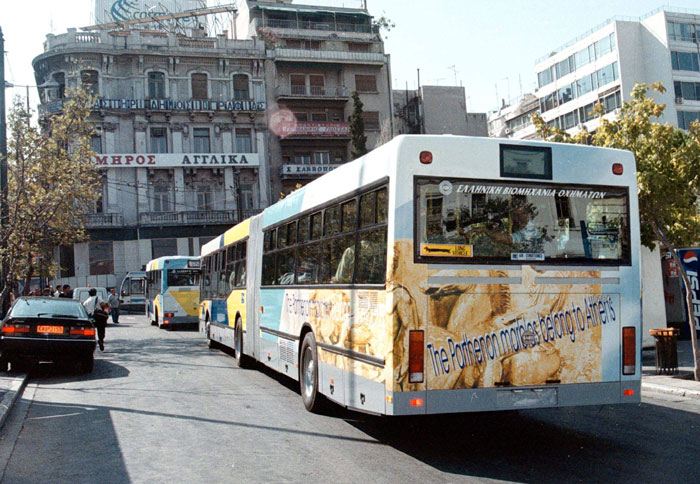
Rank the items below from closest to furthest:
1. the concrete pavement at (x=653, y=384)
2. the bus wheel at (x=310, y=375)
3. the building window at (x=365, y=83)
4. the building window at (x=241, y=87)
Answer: the bus wheel at (x=310, y=375), the concrete pavement at (x=653, y=384), the building window at (x=241, y=87), the building window at (x=365, y=83)

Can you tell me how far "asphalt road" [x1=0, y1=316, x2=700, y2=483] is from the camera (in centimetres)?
640

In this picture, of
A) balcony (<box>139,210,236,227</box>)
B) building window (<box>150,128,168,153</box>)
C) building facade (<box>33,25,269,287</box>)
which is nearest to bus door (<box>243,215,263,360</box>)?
building facade (<box>33,25,269,287</box>)

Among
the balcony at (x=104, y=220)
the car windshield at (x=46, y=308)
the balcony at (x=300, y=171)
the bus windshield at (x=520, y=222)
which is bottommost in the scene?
the car windshield at (x=46, y=308)

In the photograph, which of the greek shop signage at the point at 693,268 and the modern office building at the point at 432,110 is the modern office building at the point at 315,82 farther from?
the greek shop signage at the point at 693,268

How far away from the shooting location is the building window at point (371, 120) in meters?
57.0

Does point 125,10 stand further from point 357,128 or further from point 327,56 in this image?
point 357,128

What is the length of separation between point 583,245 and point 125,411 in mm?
6320

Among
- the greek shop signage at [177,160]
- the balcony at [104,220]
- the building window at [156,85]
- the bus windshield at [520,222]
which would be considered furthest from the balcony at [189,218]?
the bus windshield at [520,222]

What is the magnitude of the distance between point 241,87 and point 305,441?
49390mm

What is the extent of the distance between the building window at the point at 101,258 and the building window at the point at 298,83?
18.2 m

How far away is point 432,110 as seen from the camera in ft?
210

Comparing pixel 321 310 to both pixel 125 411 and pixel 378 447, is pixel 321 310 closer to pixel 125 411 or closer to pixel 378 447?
pixel 378 447

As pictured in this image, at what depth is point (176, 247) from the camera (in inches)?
2029

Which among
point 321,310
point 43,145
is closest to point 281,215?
point 321,310
